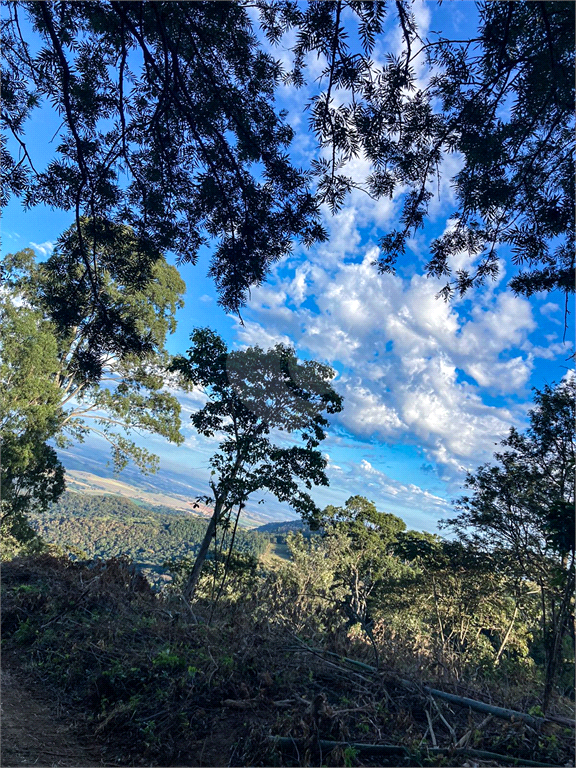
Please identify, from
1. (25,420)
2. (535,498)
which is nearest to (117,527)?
(25,420)

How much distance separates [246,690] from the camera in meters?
2.70

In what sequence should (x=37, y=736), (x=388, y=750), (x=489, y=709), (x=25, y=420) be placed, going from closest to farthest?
(x=388, y=750)
(x=489, y=709)
(x=37, y=736)
(x=25, y=420)

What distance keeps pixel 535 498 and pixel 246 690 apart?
230 inches

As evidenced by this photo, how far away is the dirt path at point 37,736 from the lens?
7.71ft

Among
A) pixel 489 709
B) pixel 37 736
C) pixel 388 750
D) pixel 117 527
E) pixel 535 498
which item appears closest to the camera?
pixel 388 750

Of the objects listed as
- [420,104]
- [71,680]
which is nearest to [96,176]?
[420,104]

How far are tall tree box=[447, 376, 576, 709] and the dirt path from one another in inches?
137

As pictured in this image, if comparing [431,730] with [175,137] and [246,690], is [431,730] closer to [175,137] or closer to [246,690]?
[246,690]

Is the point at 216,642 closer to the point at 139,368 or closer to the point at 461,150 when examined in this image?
the point at 461,150

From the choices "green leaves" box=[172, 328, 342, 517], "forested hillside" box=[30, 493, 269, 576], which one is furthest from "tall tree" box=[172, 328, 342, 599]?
"forested hillside" box=[30, 493, 269, 576]

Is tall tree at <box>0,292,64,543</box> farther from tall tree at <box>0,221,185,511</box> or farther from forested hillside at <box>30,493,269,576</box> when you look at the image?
forested hillside at <box>30,493,269,576</box>

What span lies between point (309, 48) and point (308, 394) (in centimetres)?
984

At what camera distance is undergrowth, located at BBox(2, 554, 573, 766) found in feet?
7.22

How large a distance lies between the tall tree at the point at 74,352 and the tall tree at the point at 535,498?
13.1ft
